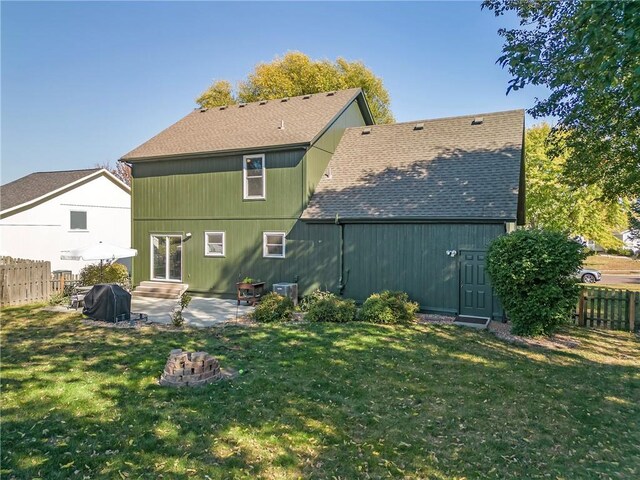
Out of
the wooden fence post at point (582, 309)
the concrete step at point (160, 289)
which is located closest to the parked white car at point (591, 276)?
the wooden fence post at point (582, 309)

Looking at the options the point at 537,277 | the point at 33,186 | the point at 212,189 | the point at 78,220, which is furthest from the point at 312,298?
the point at 33,186

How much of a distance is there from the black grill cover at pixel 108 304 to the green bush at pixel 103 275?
428 centimetres

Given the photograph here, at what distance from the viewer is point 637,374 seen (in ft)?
23.4

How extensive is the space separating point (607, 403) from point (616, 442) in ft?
4.48

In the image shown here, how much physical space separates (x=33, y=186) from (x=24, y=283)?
9.89m

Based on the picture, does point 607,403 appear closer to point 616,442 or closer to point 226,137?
point 616,442

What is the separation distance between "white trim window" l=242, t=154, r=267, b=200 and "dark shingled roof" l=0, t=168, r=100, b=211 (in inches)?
444

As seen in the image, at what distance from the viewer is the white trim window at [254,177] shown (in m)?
14.9

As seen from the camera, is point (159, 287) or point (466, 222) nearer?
point (466, 222)

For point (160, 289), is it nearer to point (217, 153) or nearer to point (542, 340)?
point (217, 153)

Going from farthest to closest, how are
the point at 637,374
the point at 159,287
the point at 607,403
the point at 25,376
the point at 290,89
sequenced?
1. the point at 290,89
2. the point at 159,287
3. the point at 637,374
4. the point at 25,376
5. the point at 607,403

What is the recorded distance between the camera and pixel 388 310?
11.0m

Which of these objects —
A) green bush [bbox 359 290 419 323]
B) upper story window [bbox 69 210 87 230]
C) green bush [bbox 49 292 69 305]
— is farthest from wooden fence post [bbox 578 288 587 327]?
upper story window [bbox 69 210 87 230]

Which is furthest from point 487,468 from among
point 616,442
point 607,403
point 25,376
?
point 25,376
